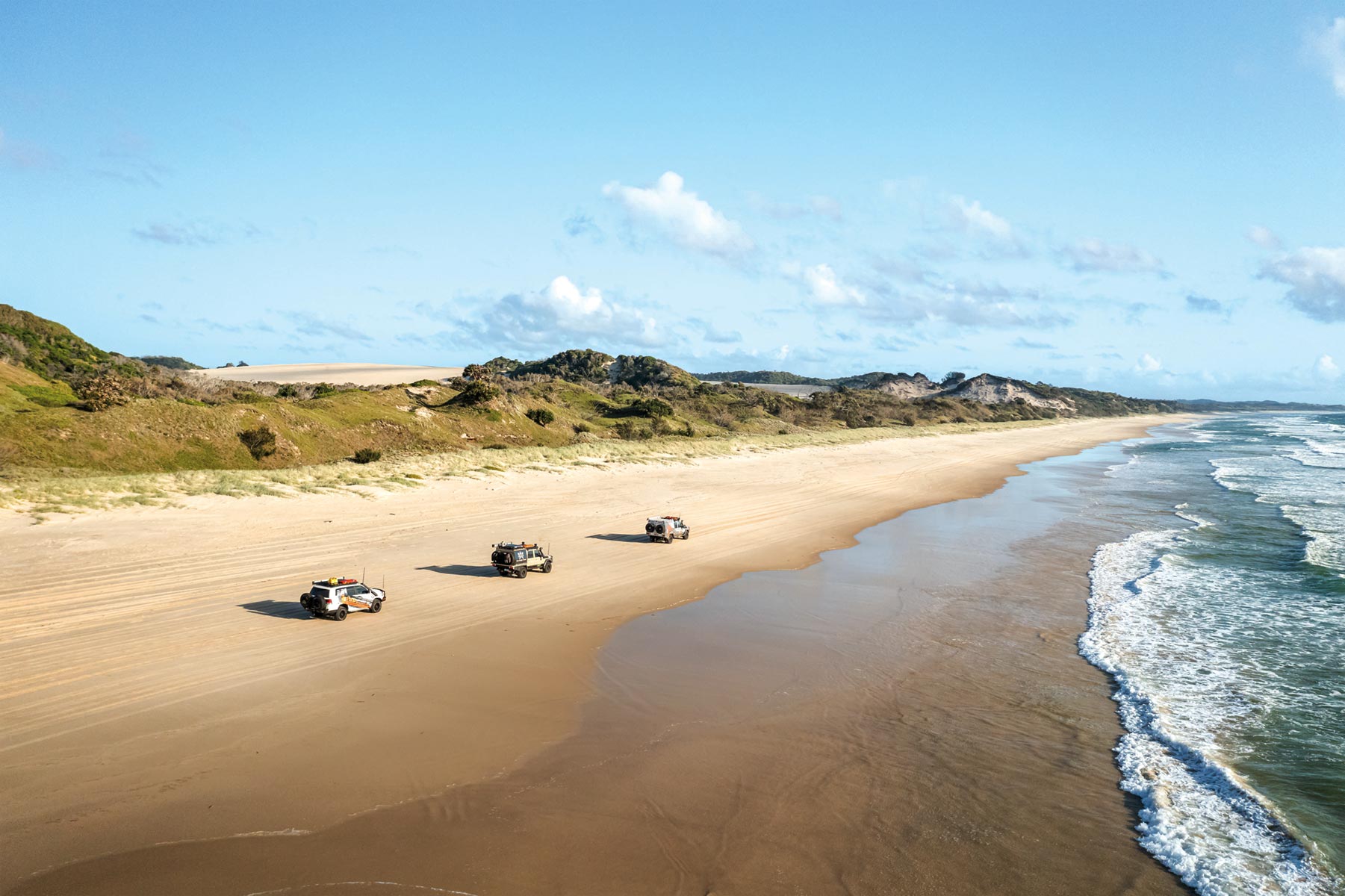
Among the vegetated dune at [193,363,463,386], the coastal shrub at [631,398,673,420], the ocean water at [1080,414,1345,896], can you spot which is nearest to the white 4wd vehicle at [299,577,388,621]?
the ocean water at [1080,414,1345,896]

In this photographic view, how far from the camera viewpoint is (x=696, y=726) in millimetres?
12109

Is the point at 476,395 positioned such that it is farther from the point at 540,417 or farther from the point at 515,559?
the point at 515,559

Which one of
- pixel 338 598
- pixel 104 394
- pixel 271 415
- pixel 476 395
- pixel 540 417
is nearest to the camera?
pixel 338 598

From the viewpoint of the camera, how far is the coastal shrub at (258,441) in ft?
121

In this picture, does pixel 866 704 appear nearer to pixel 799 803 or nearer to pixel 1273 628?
pixel 799 803

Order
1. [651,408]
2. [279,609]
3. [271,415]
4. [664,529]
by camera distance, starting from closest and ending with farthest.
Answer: [279,609], [664,529], [271,415], [651,408]

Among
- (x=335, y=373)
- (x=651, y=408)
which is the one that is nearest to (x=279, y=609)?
(x=651, y=408)

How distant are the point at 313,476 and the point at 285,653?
2141 centimetres

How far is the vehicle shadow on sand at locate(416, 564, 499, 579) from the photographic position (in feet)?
67.8

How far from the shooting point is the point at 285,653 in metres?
14.4

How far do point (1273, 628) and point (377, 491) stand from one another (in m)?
30.6

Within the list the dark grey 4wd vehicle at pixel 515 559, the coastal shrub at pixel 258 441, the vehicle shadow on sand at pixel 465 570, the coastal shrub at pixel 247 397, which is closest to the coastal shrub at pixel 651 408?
the coastal shrub at pixel 247 397

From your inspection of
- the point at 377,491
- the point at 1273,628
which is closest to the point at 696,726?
the point at 1273,628

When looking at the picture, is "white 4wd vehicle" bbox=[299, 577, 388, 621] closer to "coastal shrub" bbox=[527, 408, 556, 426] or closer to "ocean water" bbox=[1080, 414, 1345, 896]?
"ocean water" bbox=[1080, 414, 1345, 896]
